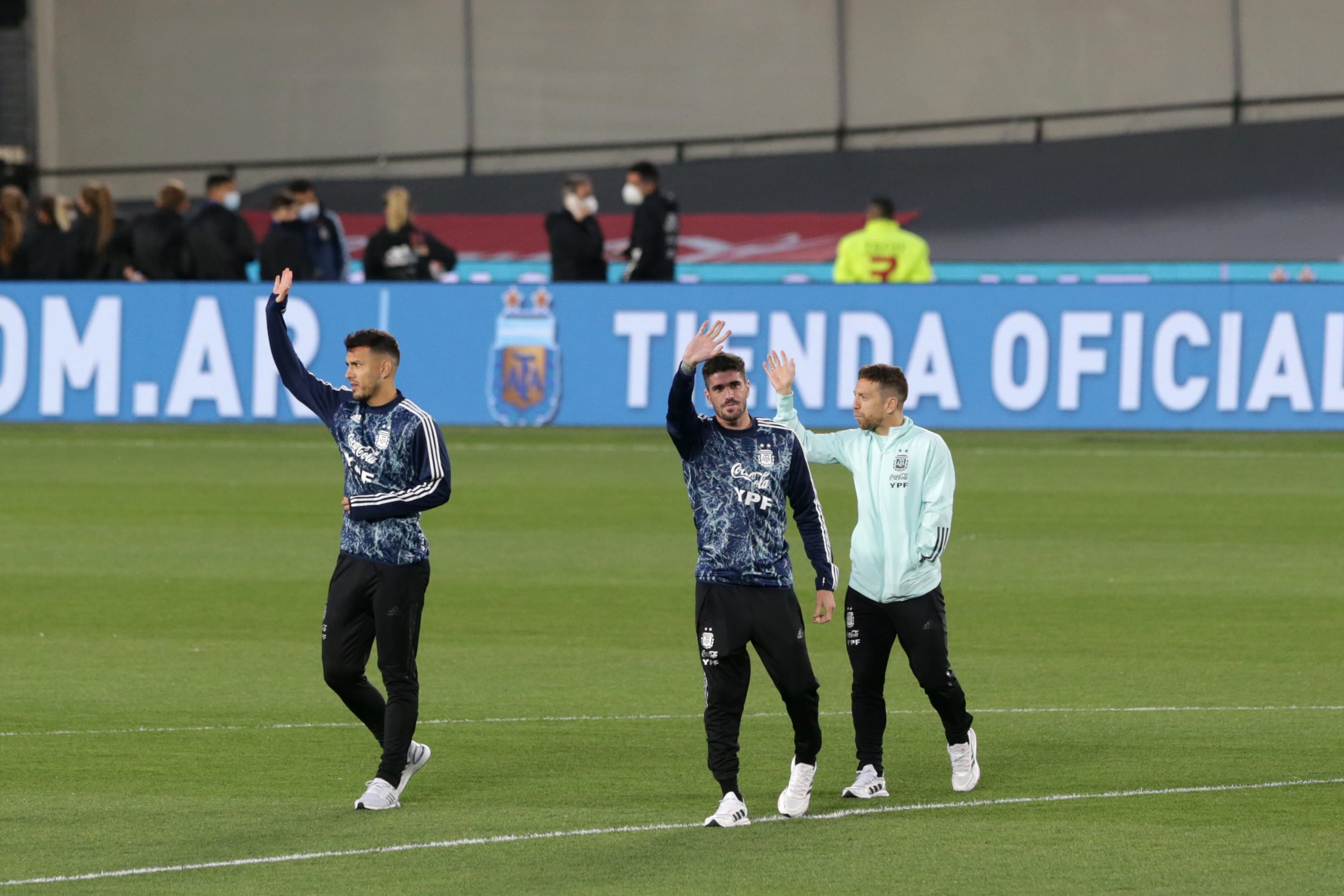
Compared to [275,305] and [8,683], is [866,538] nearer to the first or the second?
[275,305]

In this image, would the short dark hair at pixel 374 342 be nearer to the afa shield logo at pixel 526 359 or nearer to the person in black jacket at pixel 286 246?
the afa shield logo at pixel 526 359

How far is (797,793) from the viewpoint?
7.48 meters

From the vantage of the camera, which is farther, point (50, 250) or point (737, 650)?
point (50, 250)

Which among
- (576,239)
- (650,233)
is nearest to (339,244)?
(576,239)

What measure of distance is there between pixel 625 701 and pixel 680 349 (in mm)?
12754

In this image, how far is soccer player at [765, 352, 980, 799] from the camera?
7770 millimetres

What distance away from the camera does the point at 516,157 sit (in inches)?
1626

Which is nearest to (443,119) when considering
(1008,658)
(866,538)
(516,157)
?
(516,157)

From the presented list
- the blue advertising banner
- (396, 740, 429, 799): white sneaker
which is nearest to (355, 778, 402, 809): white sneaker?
(396, 740, 429, 799): white sneaker

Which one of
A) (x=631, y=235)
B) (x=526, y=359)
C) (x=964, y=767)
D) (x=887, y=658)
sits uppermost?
(x=631, y=235)

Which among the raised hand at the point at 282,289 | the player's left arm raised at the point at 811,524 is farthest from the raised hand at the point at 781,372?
the raised hand at the point at 282,289

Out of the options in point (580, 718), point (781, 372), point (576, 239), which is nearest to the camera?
point (781, 372)

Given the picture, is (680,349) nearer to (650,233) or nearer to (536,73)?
(650,233)

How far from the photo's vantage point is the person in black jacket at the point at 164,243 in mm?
23938
